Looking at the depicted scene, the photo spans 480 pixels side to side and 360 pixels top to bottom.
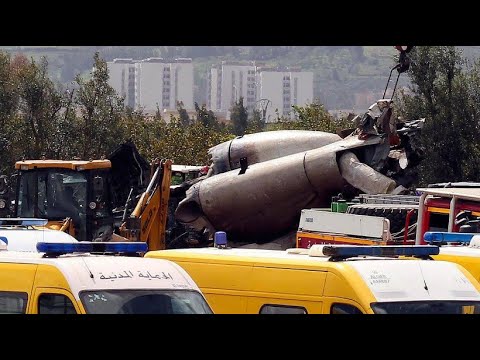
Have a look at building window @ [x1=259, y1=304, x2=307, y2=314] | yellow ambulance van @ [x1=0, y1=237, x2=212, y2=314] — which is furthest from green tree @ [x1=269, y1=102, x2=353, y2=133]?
yellow ambulance van @ [x1=0, y1=237, x2=212, y2=314]

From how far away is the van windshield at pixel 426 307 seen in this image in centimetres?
726

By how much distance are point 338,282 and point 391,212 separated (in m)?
8.72

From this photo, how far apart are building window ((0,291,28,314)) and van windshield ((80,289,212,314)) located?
510mm

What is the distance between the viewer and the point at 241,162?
23438 mm

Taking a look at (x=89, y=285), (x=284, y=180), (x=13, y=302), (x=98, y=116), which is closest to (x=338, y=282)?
(x=89, y=285)

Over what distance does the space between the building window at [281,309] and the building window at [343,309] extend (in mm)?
237

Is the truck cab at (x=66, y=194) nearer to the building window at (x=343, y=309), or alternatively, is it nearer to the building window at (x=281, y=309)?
the building window at (x=281, y=309)

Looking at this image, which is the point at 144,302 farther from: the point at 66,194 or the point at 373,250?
the point at 66,194

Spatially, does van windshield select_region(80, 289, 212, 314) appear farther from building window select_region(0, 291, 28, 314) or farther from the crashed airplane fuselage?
the crashed airplane fuselage

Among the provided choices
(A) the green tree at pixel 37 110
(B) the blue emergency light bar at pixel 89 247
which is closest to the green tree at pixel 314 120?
(A) the green tree at pixel 37 110
